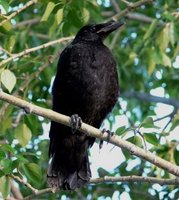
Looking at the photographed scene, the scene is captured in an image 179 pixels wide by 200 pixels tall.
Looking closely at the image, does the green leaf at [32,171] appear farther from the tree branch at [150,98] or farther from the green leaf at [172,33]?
the tree branch at [150,98]

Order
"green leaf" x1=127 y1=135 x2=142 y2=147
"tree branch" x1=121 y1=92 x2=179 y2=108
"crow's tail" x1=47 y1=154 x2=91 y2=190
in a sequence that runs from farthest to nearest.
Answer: "tree branch" x1=121 y1=92 x2=179 y2=108
"crow's tail" x1=47 y1=154 x2=91 y2=190
"green leaf" x1=127 y1=135 x2=142 y2=147

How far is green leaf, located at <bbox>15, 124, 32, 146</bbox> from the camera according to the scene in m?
4.48

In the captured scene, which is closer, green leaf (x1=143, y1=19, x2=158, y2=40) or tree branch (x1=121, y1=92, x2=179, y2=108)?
green leaf (x1=143, y1=19, x2=158, y2=40)

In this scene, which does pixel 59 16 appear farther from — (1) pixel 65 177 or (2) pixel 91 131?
(1) pixel 65 177

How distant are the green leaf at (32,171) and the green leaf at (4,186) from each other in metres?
0.14

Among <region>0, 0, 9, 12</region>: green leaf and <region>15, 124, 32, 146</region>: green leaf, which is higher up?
<region>0, 0, 9, 12</region>: green leaf

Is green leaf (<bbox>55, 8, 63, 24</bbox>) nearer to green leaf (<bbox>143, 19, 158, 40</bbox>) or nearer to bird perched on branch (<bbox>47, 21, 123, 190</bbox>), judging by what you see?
bird perched on branch (<bbox>47, 21, 123, 190</bbox>)

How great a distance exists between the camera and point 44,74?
5340 mm

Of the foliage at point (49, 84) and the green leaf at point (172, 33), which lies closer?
the foliage at point (49, 84)

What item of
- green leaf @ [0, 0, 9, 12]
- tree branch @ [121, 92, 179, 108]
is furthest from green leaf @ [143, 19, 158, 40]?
tree branch @ [121, 92, 179, 108]

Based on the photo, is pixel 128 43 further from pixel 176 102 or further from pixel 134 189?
pixel 134 189

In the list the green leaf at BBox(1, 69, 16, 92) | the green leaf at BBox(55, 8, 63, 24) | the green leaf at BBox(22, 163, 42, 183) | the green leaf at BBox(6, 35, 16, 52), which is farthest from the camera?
the green leaf at BBox(6, 35, 16, 52)

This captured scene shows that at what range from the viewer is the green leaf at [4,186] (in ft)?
12.3

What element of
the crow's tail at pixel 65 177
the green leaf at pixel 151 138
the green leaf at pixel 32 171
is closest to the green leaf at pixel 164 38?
the crow's tail at pixel 65 177
